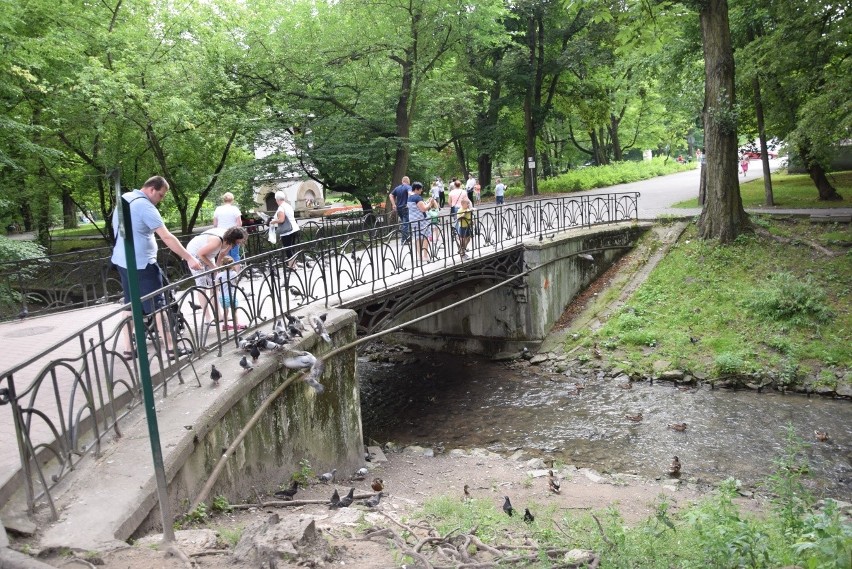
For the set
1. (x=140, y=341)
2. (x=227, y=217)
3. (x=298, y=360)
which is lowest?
(x=298, y=360)

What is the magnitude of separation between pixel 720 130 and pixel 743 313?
201 inches

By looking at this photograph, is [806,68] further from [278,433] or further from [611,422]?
[278,433]

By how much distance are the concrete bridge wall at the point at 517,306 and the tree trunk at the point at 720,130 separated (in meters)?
3.42

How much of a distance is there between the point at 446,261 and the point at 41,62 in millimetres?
10636

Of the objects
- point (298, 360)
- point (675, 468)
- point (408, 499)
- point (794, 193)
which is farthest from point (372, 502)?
point (794, 193)

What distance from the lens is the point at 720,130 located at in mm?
17406

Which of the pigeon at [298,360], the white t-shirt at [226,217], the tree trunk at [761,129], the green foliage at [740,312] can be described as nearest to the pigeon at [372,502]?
the pigeon at [298,360]

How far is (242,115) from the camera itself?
1997 centimetres

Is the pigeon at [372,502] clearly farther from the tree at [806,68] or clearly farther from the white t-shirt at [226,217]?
the tree at [806,68]

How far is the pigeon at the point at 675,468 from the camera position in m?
10.0

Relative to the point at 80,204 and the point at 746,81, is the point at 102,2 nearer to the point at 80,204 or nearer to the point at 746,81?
the point at 80,204

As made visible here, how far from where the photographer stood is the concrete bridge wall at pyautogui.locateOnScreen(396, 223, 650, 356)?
56.8ft

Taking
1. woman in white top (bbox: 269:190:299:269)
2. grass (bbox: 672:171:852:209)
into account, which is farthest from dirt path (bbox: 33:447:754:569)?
grass (bbox: 672:171:852:209)

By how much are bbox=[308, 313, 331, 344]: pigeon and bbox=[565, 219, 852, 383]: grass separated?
29.1 feet
